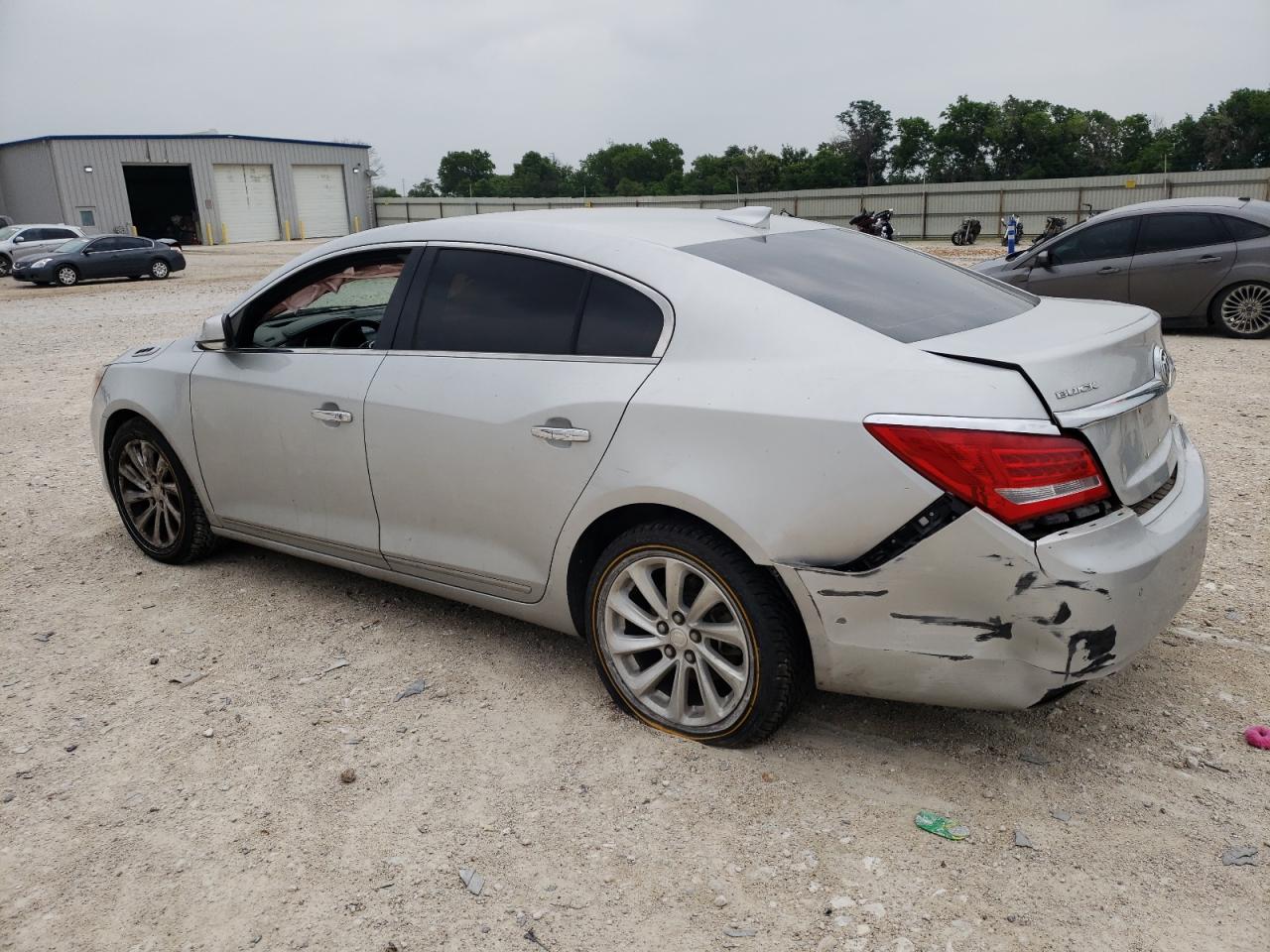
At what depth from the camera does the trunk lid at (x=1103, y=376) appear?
8.90ft

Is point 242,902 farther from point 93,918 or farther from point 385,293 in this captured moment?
point 385,293

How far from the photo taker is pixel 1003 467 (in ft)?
8.53

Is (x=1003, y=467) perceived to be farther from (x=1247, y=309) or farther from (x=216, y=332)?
(x=1247, y=309)

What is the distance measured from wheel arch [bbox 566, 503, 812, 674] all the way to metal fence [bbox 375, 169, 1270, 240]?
2988 centimetres

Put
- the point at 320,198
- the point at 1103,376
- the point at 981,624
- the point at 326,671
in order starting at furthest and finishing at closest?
the point at 320,198, the point at 326,671, the point at 1103,376, the point at 981,624

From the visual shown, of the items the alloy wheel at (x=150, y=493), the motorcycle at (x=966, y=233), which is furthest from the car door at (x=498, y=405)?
the motorcycle at (x=966, y=233)

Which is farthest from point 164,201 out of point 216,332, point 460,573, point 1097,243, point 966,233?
point 460,573

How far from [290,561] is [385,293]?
1.69 m

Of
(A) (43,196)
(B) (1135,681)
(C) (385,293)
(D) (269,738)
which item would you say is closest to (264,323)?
(C) (385,293)

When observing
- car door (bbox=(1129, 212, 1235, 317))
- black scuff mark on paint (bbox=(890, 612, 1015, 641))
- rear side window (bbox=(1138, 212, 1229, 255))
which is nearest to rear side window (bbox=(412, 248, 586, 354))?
black scuff mark on paint (bbox=(890, 612, 1015, 641))

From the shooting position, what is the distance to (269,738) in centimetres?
349

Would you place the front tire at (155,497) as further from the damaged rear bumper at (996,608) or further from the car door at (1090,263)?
the car door at (1090,263)

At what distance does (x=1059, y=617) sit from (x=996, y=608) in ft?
0.50

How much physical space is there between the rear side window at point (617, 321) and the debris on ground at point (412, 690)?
1.38 m
